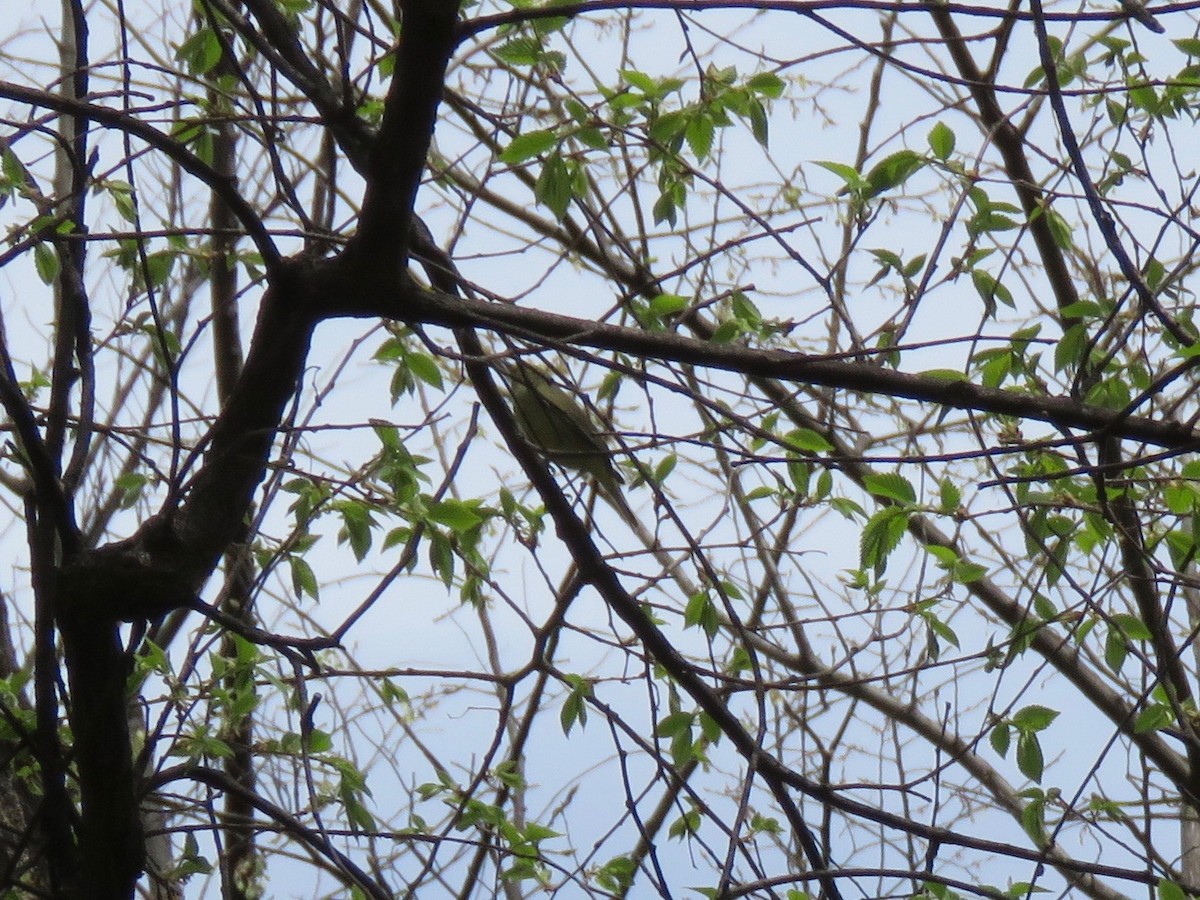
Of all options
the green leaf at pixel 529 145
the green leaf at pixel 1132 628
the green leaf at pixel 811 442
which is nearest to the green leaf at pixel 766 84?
the green leaf at pixel 529 145

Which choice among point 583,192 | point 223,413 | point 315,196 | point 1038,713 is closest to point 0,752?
point 223,413

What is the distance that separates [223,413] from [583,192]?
21.3 inches

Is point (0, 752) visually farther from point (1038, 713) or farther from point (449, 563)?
point (1038, 713)

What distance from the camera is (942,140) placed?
60.4 inches

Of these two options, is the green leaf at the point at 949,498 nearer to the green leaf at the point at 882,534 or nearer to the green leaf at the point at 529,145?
the green leaf at the point at 882,534

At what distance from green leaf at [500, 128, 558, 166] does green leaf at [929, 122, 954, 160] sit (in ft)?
1.71

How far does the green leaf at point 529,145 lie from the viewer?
133cm

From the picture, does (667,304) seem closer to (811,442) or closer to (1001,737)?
(811,442)

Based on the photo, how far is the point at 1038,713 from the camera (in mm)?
1611

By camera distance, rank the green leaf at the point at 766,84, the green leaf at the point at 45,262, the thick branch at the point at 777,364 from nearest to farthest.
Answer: the thick branch at the point at 777,364
the green leaf at the point at 766,84
the green leaf at the point at 45,262

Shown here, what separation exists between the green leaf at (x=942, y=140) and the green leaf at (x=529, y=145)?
52cm

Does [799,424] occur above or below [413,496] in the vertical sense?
above

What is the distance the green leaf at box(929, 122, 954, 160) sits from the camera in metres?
1.53

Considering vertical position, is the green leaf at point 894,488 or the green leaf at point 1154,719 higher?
the green leaf at point 894,488
